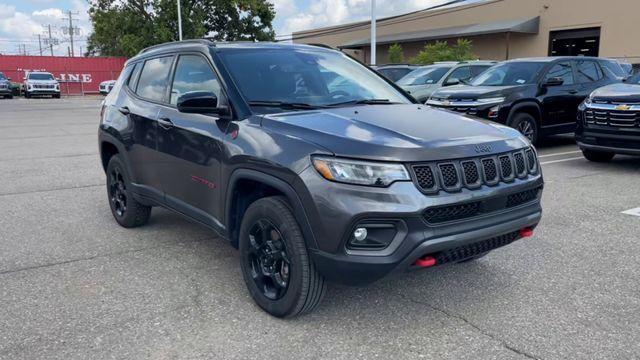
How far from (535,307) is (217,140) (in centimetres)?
240

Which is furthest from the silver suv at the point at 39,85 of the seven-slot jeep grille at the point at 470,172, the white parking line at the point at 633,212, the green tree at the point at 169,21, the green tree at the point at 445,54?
the seven-slot jeep grille at the point at 470,172

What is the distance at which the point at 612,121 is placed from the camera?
823 cm

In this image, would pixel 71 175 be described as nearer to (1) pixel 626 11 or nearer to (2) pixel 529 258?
(2) pixel 529 258

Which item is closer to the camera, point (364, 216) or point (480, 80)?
point (364, 216)

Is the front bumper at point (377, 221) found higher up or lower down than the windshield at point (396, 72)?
lower down

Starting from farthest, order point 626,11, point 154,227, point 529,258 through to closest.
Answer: point 626,11 → point 154,227 → point 529,258

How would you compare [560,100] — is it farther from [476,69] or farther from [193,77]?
[193,77]

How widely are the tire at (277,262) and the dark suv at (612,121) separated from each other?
257 inches

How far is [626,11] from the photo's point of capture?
27.3 m

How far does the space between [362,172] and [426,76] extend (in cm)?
1198

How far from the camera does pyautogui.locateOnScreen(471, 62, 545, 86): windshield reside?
1034cm

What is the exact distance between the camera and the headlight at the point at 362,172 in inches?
119

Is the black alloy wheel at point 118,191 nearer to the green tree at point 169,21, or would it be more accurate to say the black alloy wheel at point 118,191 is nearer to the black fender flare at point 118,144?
the black fender flare at point 118,144

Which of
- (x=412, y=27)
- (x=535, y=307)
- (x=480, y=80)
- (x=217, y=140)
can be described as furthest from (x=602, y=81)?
(x=412, y=27)
